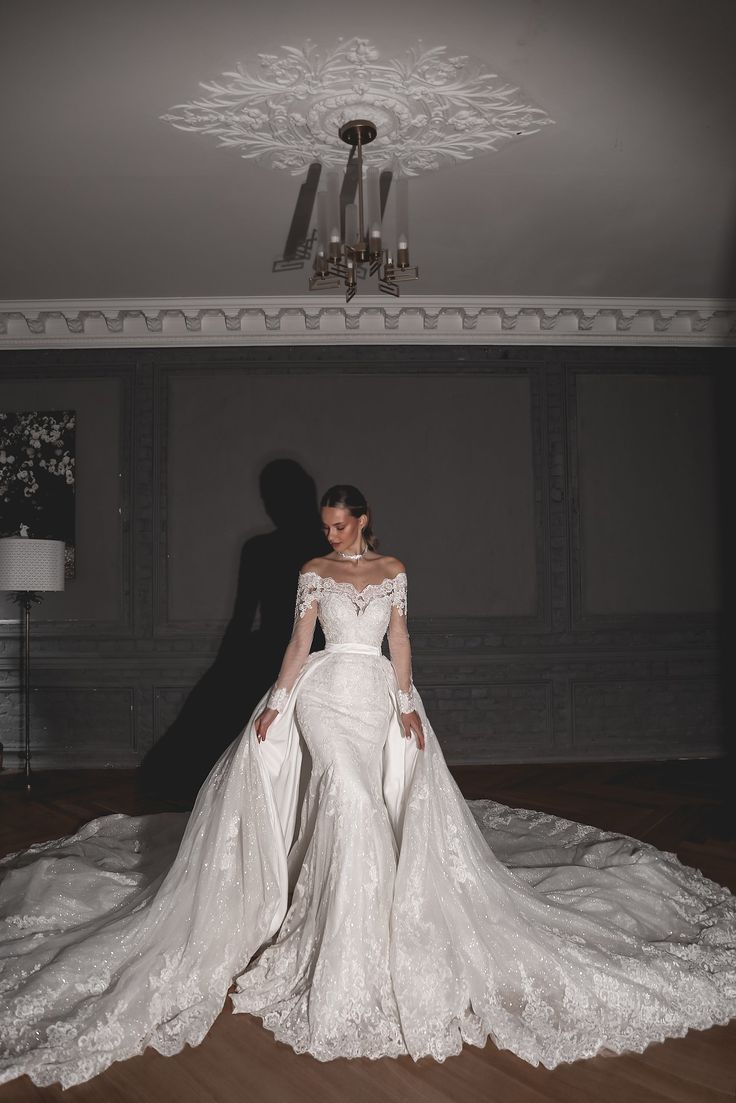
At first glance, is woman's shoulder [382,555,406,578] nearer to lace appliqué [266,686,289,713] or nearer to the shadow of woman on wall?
lace appliqué [266,686,289,713]

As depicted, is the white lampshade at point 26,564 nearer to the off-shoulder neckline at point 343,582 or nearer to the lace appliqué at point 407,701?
the off-shoulder neckline at point 343,582

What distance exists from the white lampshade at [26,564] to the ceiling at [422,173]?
81.9 inches

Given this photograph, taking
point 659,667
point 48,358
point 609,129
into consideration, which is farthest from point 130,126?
point 659,667

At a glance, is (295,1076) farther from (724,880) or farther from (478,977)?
(724,880)

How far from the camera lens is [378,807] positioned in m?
2.75

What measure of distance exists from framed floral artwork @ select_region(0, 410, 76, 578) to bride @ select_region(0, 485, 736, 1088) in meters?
3.60

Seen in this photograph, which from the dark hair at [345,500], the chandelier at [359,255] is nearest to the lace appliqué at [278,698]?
the dark hair at [345,500]

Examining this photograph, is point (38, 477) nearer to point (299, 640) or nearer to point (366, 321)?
point (366, 321)

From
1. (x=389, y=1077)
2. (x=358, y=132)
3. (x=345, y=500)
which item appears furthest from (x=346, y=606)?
(x=358, y=132)

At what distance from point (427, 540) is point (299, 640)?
3592 mm

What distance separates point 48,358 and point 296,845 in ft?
17.0

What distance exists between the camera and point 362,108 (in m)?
3.86

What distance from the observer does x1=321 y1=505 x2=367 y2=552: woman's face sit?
3.12m

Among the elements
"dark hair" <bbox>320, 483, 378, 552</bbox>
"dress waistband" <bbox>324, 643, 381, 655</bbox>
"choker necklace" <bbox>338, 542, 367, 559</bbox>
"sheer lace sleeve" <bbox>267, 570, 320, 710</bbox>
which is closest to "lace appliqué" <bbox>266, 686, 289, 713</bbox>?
"sheer lace sleeve" <bbox>267, 570, 320, 710</bbox>
